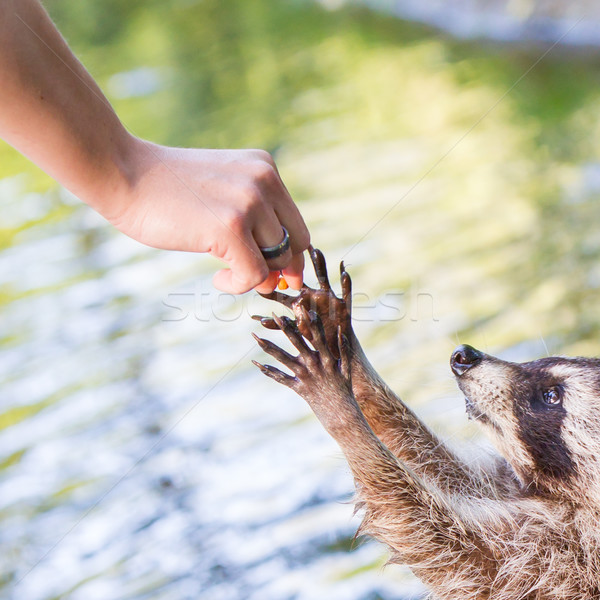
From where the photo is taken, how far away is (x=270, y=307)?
4.54 m

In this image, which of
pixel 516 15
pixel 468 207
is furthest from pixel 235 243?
pixel 516 15

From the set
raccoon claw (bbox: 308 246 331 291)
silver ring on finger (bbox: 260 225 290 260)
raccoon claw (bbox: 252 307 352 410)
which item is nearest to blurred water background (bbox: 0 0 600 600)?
raccoon claw (bbox: 252 307 352 410)

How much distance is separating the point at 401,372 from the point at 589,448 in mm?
1735

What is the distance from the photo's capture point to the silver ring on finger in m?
1.58

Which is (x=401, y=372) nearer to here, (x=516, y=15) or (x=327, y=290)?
(x=327, y=290)

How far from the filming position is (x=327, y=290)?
1980 mm

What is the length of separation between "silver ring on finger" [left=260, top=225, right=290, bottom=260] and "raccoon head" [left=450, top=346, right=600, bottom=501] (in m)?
0.81

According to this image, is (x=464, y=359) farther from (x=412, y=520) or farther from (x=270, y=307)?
(x=270, y=307)

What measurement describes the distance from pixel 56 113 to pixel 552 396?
1.50 m

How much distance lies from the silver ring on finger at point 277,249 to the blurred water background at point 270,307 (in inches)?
40.9

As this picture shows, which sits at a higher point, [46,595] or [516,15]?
[516,15]

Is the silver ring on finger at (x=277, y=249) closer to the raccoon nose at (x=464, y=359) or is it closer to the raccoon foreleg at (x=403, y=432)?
the raccoon foreleg at (x=403, y=432)

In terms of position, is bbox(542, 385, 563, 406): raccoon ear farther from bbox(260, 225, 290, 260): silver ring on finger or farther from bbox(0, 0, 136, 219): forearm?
bbox(0, 0, 136, 219): forearm

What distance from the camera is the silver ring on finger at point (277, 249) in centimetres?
158
